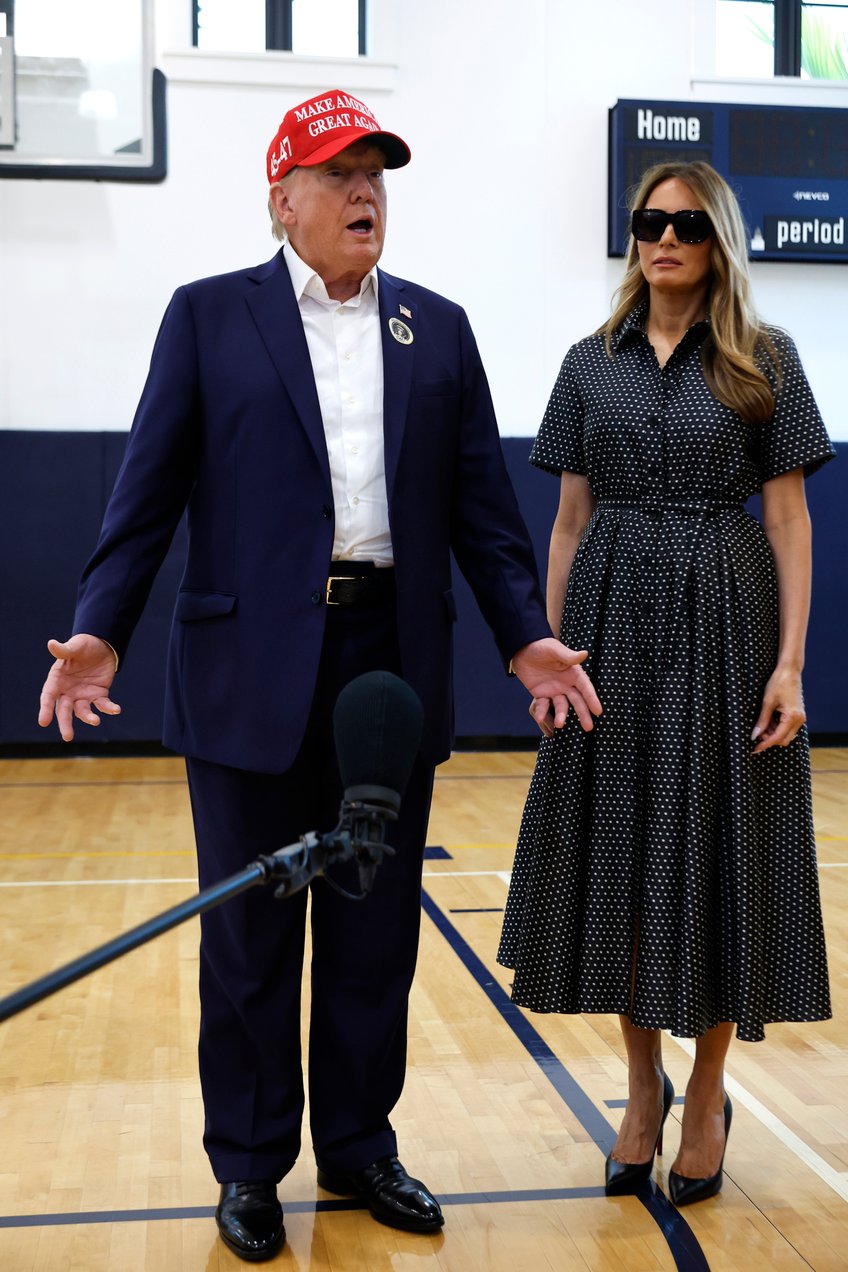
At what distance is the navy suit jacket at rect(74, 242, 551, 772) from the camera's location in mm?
2092

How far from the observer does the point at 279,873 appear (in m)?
1.11

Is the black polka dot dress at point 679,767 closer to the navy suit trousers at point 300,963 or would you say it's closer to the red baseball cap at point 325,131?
the navy suit trousers at point 300,963

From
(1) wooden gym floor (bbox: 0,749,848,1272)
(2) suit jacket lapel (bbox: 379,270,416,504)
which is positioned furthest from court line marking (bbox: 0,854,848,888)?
(2) suit jacket lapel (bbox: 379,270,416,504)

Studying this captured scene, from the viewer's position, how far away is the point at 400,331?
2.20 meters

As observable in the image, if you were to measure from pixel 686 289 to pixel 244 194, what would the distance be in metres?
5.45

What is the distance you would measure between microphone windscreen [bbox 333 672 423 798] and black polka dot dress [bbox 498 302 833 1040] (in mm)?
1020

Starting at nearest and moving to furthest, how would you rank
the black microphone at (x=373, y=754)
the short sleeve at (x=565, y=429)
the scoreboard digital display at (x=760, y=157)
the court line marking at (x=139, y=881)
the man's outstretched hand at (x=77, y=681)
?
the black microphone at (x=373, y=754)
the man's outstretched hand at (x=77, y=681)
the short sleeve at (x=565, y=429)
the court line marking at (x=139, y=881)
the scoreboard digital display at (x=760, y=157)

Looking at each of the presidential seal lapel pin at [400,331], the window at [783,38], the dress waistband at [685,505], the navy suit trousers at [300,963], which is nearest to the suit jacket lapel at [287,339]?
the presidential seal lapel pin at [400,331]

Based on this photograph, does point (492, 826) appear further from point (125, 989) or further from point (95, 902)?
point (125, 989)

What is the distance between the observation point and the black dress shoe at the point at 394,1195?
2176mm

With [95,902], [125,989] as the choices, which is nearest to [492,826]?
[95,902]

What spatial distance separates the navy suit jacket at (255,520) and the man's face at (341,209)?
0.27ft

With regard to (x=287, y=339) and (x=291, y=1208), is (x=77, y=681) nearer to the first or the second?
(x=287, y=339)

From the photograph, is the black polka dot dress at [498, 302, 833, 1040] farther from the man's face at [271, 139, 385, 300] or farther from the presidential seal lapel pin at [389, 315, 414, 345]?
the man's face at [271, 139, 385, 300]
